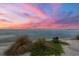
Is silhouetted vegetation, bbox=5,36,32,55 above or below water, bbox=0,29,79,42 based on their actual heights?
below

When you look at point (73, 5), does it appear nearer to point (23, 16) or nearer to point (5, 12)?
point (23, 16)

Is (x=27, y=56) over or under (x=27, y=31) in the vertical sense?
under

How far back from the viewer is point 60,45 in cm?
109

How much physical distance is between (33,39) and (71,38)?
30 cm

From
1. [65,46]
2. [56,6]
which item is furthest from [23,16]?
[65,46]

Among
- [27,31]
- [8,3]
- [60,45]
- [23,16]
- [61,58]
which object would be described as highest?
[8,3]

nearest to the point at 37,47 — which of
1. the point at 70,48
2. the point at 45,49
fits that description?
the point at 45,49

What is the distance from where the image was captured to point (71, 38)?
109 cm

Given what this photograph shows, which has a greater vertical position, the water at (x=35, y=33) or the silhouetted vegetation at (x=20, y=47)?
the water at (x=35, y=33)

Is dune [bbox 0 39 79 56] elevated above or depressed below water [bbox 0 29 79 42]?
below

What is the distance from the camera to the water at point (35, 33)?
1090mm

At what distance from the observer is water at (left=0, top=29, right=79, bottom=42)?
109cm

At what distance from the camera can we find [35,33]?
1.10m

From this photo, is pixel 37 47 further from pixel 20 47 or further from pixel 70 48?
pixel 70 48
